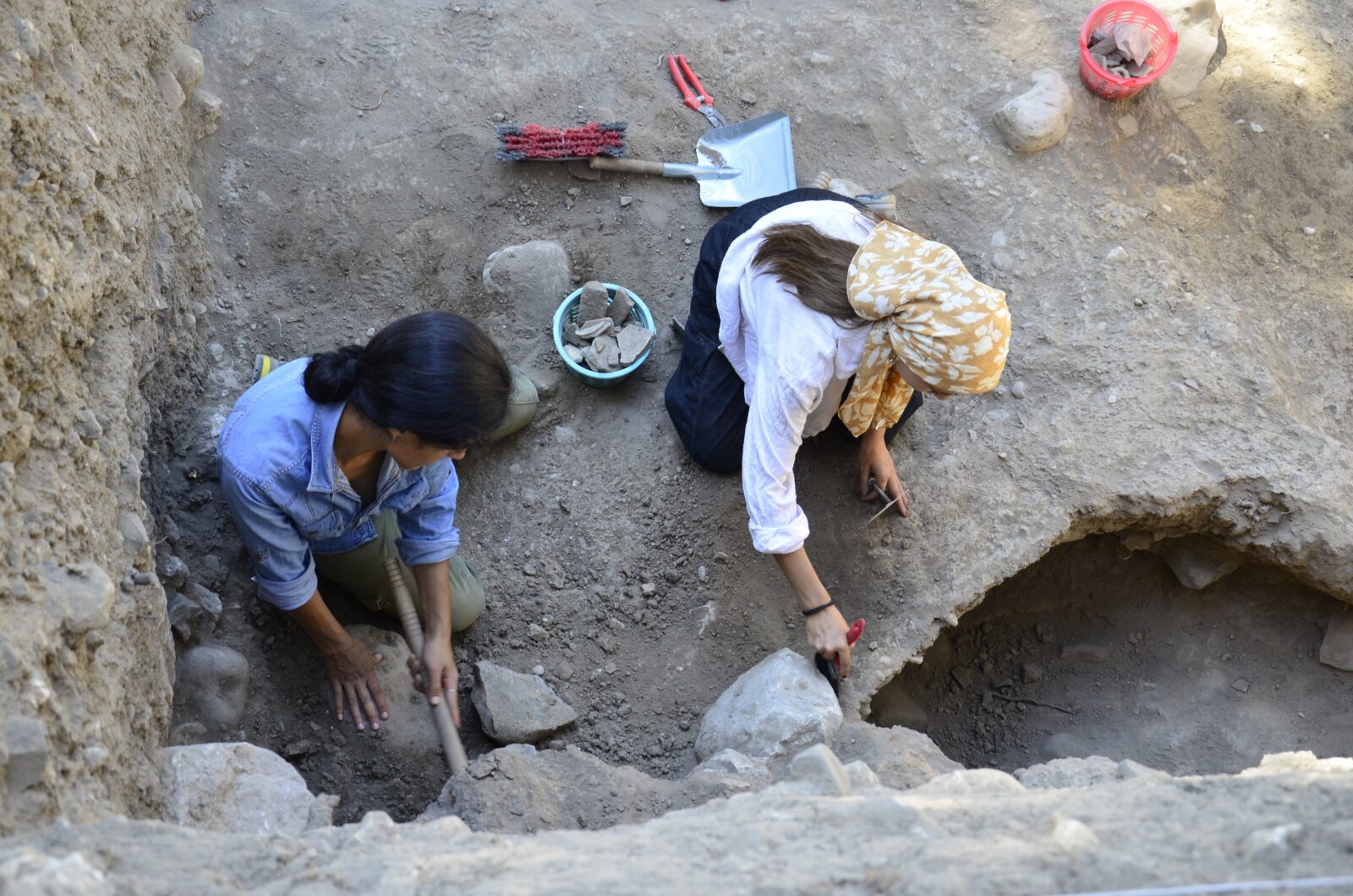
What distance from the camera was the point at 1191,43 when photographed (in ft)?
12.6

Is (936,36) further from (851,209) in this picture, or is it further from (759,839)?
(759,839)

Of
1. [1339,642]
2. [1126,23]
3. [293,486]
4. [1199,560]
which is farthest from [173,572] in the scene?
[1126,23]

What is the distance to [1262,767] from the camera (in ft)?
7.24

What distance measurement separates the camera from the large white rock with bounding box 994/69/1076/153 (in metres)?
3.68

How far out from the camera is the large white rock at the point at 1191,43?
12.6 ft

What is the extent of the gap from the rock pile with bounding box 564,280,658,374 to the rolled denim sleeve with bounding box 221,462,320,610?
112 centimetres

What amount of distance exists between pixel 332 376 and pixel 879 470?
1.63 meters

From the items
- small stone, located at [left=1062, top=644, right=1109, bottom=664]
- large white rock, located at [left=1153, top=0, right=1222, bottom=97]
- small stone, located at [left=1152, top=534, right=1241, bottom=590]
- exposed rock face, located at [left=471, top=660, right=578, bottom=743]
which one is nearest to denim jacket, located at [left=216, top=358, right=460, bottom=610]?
exposed rock face, located at [left=471, top=660, right=578, bottom=743]

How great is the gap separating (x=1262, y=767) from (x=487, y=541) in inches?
82.5

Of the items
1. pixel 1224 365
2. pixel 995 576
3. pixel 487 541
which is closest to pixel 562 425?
pixel 487 541

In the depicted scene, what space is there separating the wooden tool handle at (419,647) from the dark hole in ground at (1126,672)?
4.20ft

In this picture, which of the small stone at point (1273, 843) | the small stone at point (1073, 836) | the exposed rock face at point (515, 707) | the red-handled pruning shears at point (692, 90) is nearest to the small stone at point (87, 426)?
the exposed rock face at point (515, 707)

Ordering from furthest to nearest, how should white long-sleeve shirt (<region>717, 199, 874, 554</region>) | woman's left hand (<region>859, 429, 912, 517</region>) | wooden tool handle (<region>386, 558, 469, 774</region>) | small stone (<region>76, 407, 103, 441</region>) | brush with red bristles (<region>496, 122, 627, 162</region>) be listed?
1. brush with red bristles (<region>496, 122, 627, 162</region>)
2. woman's left hand (<region>859, 429, 912, 517</region>)
3. wooden tool handle (<region>386, 558, 469, 774</region>)
4. white long-sleeve shirt (<region>717, 199, 874, 554</region>)
5. small stone (<region>76, 407, 103, 441</region>)

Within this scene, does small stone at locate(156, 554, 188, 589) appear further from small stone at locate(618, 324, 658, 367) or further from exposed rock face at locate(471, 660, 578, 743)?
small stone at locate(618, 324, 658, 367)
